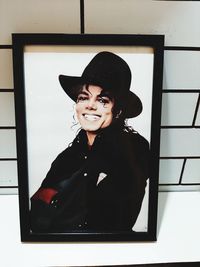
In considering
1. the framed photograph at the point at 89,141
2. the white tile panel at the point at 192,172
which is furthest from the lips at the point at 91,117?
the white tile panel at the point at 192,172

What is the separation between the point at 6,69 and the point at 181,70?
0.38 meters

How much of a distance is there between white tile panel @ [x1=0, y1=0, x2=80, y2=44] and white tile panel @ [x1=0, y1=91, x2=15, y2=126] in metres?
0.12

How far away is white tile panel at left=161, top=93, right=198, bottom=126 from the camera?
2.62 ft

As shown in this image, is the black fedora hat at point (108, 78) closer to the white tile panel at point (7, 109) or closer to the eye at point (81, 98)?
the eye at point (81, 98)

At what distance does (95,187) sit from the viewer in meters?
0.73

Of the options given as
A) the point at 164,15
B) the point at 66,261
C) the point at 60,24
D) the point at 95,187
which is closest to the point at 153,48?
the point at 164,15

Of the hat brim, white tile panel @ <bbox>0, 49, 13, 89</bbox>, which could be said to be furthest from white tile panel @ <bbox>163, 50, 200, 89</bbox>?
white tile panel @ <bbox>0, 49, 13, 89</bbox>

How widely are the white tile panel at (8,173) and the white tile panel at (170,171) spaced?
13.9 inches

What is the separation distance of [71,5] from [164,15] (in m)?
0.19

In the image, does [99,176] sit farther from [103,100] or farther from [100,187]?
[103,100]

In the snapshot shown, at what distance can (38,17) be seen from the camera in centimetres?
72

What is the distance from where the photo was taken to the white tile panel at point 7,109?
2.55 feet

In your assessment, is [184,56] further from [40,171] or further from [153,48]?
[40,171]

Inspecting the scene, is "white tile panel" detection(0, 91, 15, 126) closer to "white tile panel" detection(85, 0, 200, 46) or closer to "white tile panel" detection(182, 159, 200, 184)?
"white tile panel" detection(85, 0, 200, 46)
